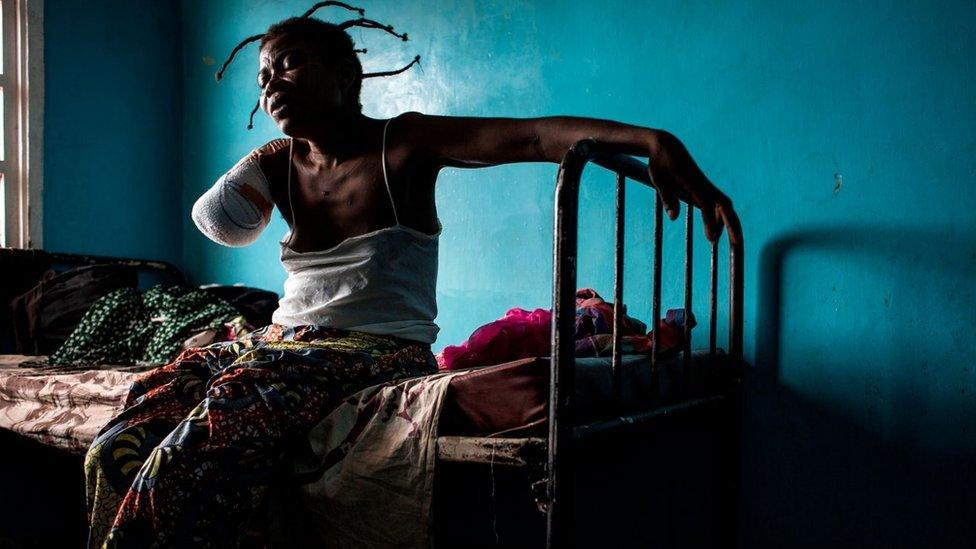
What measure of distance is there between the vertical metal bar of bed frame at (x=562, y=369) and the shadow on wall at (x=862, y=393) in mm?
1069

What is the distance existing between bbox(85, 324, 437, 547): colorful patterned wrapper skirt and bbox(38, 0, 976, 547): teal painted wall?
3.52 feet

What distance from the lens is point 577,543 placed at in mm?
1400

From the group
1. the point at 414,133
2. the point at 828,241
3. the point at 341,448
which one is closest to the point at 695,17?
the point at 828,241

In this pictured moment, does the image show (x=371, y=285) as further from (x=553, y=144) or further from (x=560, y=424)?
(x=560, y=424)

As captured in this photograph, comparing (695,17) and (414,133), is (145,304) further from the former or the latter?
(695,17)

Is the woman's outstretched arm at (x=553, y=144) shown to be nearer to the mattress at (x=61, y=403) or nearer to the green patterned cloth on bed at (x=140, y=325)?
the mattress at (x=61, y=403)

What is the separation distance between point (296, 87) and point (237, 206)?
267 millimetres

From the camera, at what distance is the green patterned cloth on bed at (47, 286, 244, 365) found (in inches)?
106

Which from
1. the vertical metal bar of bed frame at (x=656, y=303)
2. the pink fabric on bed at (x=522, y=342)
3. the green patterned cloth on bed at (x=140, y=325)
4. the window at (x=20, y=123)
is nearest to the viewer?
the vertical metal bar of bed frame at (x=656, y=303)

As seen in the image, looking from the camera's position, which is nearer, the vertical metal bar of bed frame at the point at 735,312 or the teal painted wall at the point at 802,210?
the teal painted wall at the point at 802,210

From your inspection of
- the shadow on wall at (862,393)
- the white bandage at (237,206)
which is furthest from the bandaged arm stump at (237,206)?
the shadow on wall at (862,393)

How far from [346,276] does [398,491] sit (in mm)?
492

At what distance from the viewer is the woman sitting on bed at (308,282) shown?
1.20 meters

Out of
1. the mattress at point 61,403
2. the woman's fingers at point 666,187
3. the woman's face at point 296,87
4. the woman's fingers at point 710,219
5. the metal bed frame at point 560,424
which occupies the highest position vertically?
the woman's face at point 296,87
